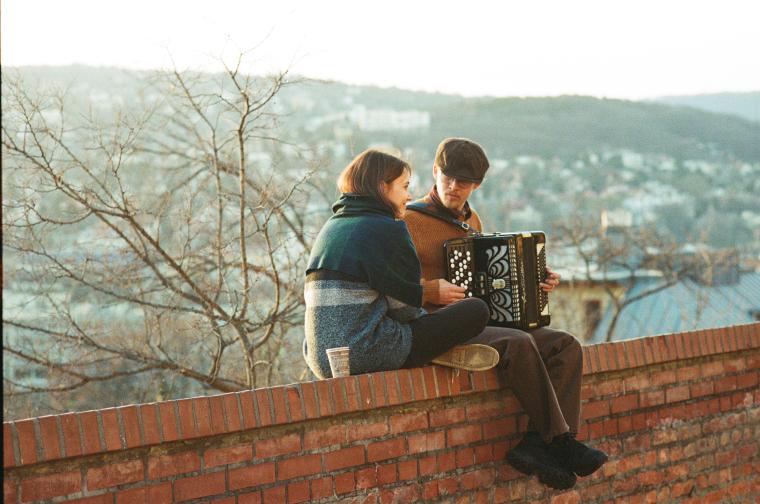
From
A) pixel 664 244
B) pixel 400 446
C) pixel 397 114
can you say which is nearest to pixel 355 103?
pixel 397 114

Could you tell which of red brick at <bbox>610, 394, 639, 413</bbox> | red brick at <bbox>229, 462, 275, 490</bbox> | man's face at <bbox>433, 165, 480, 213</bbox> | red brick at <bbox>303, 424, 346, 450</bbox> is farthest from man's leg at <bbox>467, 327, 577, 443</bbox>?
red brick at <bbox>229, 462, 275, 490</bbox>

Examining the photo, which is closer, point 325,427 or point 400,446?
point 325,427

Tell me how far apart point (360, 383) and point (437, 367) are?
483mm

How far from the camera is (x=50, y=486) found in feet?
9.88

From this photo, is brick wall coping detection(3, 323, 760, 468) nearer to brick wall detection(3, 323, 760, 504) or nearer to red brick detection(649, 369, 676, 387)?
brick wall detection(3, 323, 760, 504)

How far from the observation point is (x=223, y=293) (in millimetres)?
8578

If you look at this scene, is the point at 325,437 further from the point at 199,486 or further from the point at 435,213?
the point at 435,213

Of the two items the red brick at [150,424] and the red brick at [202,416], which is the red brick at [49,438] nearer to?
the red brick at [150,424]

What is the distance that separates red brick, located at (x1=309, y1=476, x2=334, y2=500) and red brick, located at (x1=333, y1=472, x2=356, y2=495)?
0.03m

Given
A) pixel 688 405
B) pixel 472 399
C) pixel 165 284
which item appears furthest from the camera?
pixel 165 284

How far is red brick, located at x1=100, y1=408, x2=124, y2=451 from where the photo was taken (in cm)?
311

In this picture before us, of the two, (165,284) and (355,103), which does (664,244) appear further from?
(165,284)

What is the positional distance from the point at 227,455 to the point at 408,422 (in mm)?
917

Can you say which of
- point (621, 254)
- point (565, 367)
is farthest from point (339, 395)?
point (621, 254)
